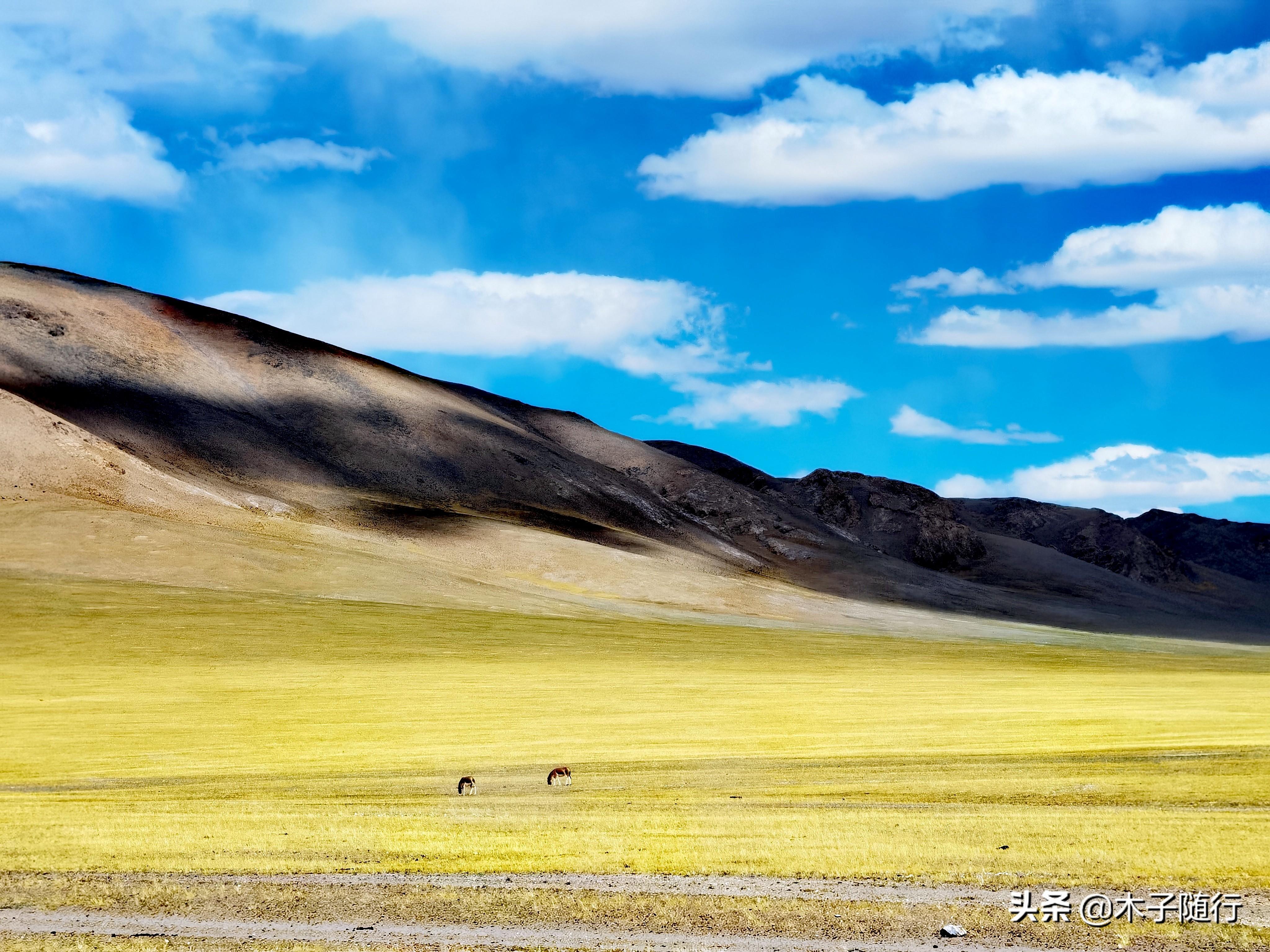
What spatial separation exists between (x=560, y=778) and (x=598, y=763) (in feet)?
9.33

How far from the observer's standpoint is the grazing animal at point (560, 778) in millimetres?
25500

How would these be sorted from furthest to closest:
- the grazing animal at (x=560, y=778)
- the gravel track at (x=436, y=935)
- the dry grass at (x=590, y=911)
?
the grazing animal at (x=560, y=778), the dry grass at (x=590, y=911), the gravel track at (x=436, y=935)

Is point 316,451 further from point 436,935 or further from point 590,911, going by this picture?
point 436,935

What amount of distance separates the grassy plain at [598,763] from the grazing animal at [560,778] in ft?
1.69

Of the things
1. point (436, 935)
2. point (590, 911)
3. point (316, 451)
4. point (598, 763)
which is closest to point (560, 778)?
point (598, 763)

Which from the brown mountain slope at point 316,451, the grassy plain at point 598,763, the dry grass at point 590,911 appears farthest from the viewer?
the brown mountain slope at point 316,451

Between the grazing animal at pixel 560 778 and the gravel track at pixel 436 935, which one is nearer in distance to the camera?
the gravel track at pixel 436 935

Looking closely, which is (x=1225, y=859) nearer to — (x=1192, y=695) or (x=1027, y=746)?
(x=1027, y=746)

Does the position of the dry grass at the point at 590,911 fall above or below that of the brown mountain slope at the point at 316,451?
below

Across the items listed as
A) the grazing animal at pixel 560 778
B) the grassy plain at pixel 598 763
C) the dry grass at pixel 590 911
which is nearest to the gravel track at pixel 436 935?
the dry grass at pixel 590 911

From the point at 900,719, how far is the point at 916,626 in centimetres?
7290

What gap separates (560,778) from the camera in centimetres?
2669

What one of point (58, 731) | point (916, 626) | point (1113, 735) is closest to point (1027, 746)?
point (1113, 735)

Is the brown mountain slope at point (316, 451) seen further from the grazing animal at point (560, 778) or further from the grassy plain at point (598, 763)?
the grazing animal at point (560, 778)
